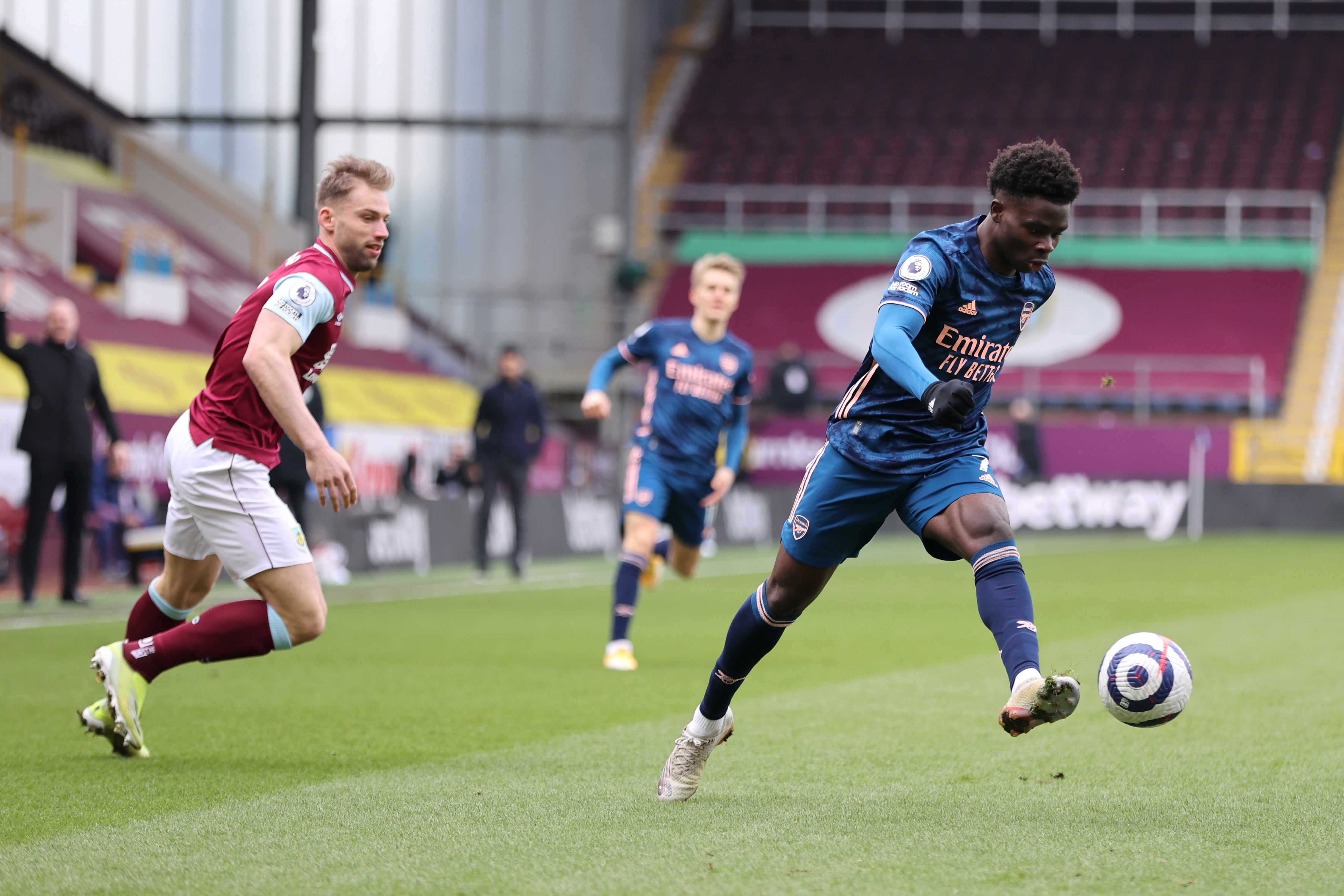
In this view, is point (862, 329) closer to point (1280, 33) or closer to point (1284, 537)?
point (1284, 537)

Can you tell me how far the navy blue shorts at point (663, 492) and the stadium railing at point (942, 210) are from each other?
22.7 metres

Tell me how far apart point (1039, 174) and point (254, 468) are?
2.73m

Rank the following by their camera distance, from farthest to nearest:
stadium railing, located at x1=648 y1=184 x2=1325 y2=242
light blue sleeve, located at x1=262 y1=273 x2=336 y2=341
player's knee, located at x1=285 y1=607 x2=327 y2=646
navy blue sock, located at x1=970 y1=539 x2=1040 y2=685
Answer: stadium railing, located at x1=648 y1=184 x2=1325 y2=242
player's knee, located at x1=285 y1=607 x2=327 y2=646
light blue sleeve, located at x1=262 y1=273 x2=336 y2=341
navy blue sock, located at x1=970 y1=539 x2=1040 y2=685

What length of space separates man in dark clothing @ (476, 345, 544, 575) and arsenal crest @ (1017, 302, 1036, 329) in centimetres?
1047

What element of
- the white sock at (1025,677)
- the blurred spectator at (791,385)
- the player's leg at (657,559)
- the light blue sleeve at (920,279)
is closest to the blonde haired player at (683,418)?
the player's leg at (657,559)

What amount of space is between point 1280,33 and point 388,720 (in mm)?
34678

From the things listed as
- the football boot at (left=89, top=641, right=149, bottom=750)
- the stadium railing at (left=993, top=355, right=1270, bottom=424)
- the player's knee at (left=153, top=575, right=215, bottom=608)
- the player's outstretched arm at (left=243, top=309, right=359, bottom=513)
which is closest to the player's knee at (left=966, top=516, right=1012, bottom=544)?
the player's outstretched arm at (left=243, top=309, right=359, bottom=513)

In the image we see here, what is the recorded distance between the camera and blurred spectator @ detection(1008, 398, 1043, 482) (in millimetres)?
25062

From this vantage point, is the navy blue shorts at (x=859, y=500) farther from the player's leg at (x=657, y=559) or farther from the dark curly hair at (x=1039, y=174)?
the player's leg at (x=657, y=559)

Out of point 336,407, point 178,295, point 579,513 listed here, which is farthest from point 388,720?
point 178,295

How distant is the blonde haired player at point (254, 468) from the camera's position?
550cm

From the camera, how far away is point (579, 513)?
64.2ft

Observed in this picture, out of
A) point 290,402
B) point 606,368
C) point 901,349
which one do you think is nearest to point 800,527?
point 901,349

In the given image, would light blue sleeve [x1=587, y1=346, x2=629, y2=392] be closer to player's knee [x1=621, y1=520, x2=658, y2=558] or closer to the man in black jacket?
player's knee [x1=621, y1=520, x2=658, y2=558]
